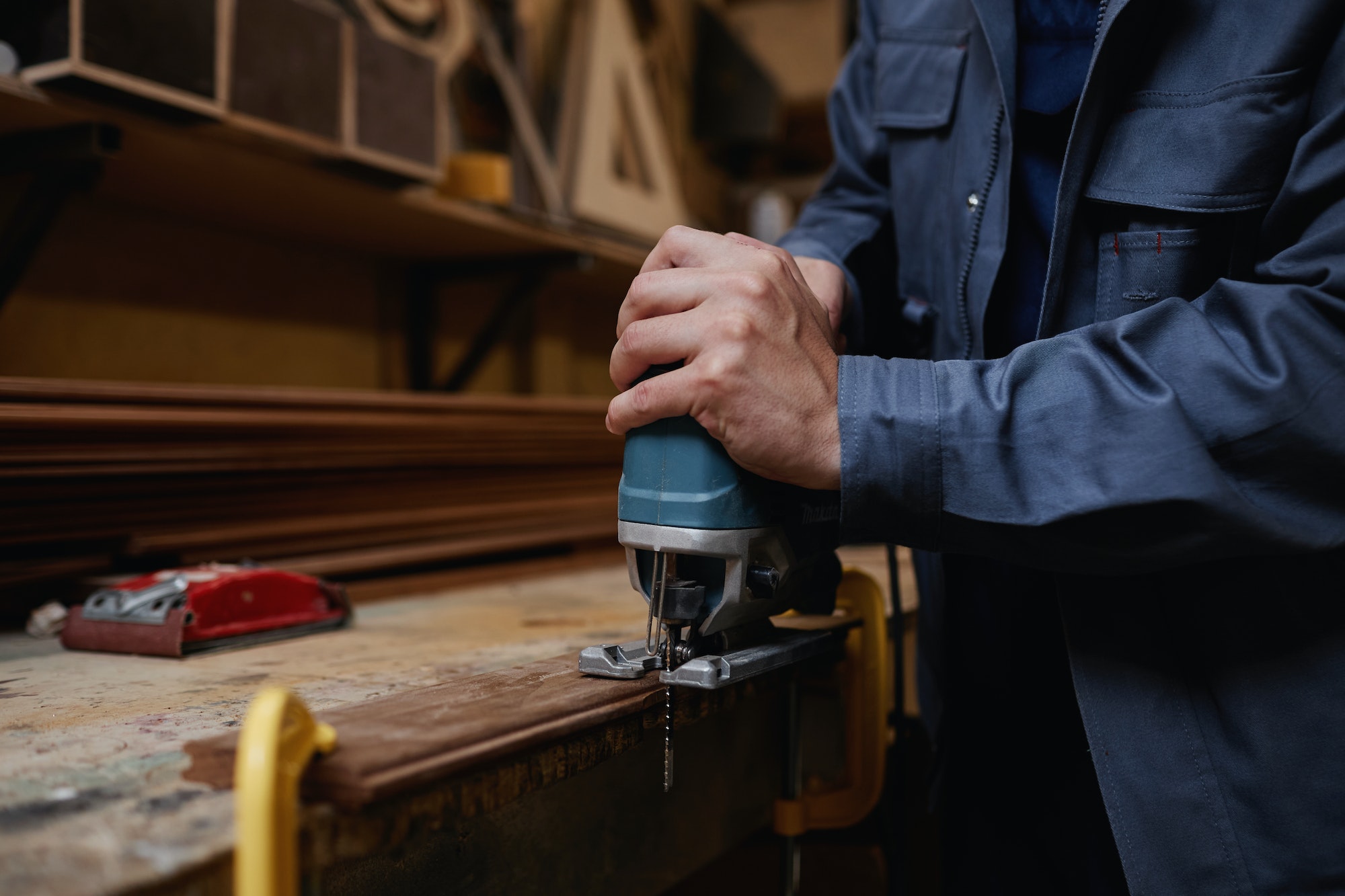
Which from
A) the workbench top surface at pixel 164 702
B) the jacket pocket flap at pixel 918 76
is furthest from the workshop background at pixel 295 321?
the jacket pocket flap at pixel 918 76

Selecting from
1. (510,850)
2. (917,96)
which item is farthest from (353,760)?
(917,96)

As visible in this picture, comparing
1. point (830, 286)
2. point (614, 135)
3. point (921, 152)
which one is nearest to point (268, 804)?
point (830, 286)

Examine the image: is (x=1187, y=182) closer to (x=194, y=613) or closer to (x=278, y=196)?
(x=194, y=613)

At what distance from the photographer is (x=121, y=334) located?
5.80ft

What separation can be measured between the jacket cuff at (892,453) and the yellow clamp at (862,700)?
0.39 meters

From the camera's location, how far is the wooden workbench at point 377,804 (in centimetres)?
53

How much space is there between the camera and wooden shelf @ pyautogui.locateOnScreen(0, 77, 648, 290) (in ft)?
4.25

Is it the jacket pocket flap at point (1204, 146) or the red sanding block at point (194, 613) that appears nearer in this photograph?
the jacket pocket flap at point (1204, 146)

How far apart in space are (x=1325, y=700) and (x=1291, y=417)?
250mm

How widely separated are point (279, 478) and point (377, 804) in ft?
3.70

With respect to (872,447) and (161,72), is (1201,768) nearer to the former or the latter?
(872,447)

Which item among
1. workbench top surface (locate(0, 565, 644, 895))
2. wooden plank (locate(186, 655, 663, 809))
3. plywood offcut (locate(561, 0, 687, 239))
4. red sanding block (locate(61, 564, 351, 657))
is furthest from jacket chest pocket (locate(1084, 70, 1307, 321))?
plywood offcut (locate(561, 0, 687, 239))

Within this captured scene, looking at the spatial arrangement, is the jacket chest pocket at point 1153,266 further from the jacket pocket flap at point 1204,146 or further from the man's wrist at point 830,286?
the man's wrist at point 830,286

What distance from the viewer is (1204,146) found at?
80cm
